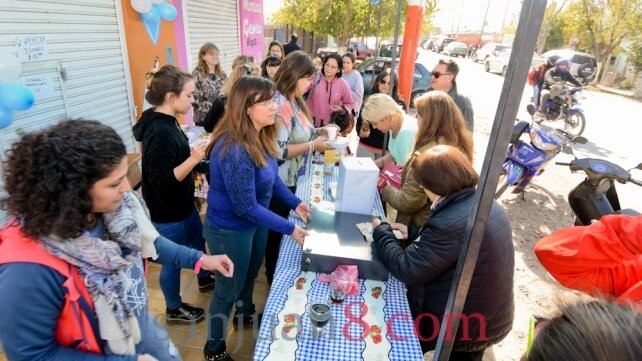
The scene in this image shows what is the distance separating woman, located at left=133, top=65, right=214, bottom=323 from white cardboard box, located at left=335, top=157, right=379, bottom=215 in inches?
36.7

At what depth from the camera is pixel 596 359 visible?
75 cm

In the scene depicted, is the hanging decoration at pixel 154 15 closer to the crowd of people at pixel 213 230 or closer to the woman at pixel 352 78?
the crowd of people at pixel 213 230

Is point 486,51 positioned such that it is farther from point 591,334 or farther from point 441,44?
point 591,334

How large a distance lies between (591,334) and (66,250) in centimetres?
137

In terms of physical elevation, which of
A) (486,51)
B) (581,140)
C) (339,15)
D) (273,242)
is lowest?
(273,242)

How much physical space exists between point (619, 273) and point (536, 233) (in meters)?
3.22

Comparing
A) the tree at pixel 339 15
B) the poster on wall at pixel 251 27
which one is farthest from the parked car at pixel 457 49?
the poster on wall at pixel 251 27

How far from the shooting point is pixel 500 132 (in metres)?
1.08

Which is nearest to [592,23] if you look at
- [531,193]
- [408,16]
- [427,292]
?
[408,16]

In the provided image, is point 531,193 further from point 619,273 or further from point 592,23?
point 592,23

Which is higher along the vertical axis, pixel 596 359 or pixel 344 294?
pixel 596 359

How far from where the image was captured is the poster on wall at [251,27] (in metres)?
9.82

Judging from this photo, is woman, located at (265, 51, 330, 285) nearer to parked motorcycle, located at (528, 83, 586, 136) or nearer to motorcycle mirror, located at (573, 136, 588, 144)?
motorcycle mirror, located at (573, 136, 588, 144)

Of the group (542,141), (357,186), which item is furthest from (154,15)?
(542,141)
